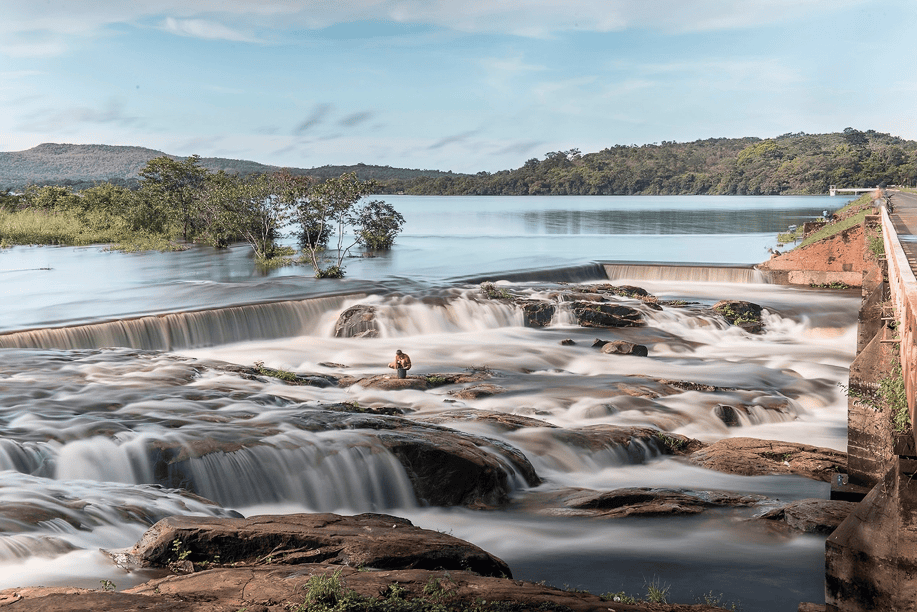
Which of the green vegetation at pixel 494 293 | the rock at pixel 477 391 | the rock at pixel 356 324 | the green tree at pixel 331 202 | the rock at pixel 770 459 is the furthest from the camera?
the green tree at pixel 331 202

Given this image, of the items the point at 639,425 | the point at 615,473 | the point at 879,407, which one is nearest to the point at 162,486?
the point at 615,473

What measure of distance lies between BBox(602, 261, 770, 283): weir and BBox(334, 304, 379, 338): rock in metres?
18.1

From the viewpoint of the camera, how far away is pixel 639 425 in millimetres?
16438

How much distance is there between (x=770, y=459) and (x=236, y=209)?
42172mm

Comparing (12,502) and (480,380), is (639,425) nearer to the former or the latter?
(480,380)

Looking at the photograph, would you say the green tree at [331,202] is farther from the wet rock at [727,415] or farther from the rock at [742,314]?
the wet rock at [727,415]

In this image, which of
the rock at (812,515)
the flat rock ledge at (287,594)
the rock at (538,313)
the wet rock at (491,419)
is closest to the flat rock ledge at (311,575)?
the flat rock ledge at (287,594)

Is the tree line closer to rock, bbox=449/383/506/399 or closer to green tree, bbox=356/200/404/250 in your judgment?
green tree, bbox=356/200/404/250

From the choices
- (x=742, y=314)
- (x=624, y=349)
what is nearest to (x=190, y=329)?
(x=624, y=349)

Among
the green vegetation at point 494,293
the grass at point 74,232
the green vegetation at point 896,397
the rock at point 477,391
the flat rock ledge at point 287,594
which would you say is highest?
the grass at point 74,232

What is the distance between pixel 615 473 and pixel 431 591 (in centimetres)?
778

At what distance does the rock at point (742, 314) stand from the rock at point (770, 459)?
15.0 metres

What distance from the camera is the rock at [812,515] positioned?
10.9m

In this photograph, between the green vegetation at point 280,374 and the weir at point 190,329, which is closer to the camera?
the green vegetation at point 280,374
